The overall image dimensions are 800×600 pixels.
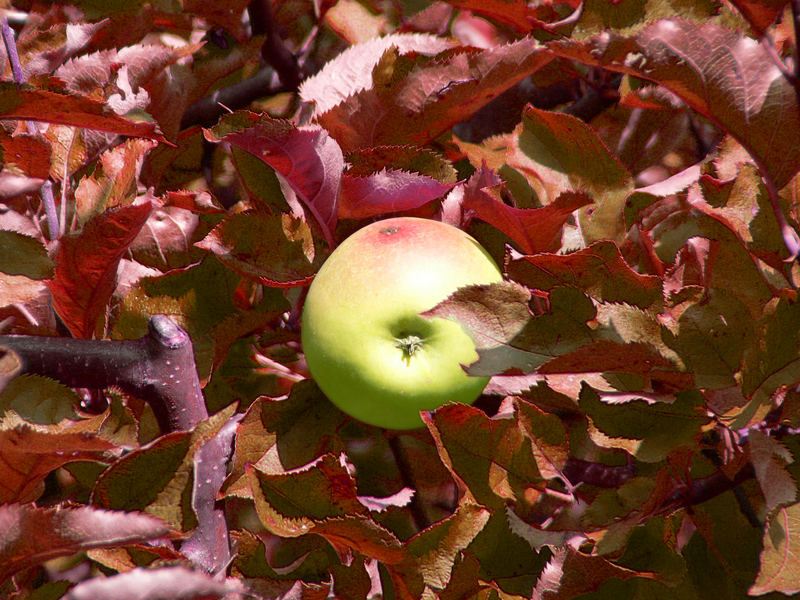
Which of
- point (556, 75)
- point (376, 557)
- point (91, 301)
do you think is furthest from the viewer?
point (556, 75)

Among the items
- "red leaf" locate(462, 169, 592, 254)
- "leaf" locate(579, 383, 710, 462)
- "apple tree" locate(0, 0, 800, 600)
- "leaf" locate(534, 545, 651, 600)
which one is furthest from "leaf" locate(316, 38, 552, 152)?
"leaf" locate(534, 545, 651, 600)

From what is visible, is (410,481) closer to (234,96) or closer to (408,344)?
(408,344)

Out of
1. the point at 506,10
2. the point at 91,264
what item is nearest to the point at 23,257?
the point at 91,264

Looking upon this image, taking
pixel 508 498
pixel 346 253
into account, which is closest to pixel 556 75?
pixel 346 253

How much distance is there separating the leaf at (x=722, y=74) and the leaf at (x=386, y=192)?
19cm

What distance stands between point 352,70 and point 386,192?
0.60 ft

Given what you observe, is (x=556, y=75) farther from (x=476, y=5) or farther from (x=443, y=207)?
(x=443, y=207)

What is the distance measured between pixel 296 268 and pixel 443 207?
0.17m

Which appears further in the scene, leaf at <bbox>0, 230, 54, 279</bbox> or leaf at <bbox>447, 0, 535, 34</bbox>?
leaf at <bbox>447, 0, 535, 34</bbox>

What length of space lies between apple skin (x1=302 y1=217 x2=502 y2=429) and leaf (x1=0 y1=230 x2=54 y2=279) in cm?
25

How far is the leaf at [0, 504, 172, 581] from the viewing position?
54 cm

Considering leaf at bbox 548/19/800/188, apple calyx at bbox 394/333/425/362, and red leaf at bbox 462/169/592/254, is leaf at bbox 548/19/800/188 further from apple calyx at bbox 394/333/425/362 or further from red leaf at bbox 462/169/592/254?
apple calyx at bbox 394/333/425/362

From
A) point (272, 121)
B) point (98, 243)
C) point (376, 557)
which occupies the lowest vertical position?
point (376, 557)

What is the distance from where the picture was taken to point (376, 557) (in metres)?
0.68
